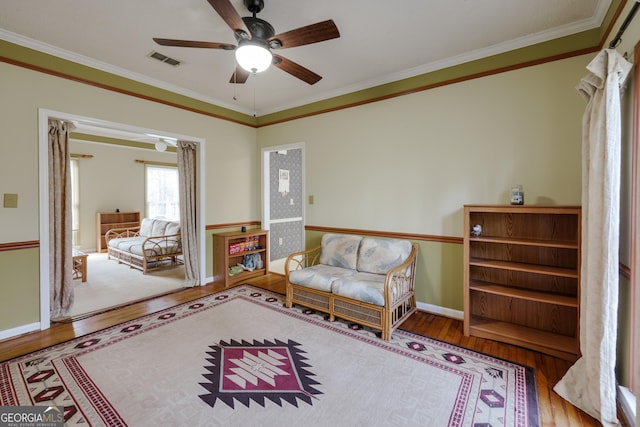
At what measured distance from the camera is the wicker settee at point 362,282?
2.64 meters

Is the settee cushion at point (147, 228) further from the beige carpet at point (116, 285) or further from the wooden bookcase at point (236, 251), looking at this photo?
the wooden bookcase at point (236, 251)

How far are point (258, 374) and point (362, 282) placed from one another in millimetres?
1234

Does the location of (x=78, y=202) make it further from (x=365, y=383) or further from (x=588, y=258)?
(x=588, y=258)

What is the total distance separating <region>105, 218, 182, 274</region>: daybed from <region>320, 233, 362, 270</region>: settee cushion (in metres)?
3.02

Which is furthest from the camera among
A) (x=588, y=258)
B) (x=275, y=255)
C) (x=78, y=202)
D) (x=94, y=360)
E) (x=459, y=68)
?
(x=78, y=202)

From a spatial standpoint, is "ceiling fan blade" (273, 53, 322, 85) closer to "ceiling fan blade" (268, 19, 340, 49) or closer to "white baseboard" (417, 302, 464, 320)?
"ceiling fan blade" (268, 19, 340, 49)

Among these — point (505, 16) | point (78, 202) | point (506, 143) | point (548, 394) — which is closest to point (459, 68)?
point (505, 16)

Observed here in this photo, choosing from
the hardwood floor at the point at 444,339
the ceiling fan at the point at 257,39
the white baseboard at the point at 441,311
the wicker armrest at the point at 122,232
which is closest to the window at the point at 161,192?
the wicker armrest at the point at 122,232

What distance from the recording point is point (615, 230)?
163cm

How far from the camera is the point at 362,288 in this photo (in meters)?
2.72

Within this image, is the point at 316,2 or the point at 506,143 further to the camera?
the point at 506,143

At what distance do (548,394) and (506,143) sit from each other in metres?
2.05

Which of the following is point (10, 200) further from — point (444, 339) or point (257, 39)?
point (444, 339)

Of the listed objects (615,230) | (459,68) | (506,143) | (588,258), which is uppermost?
(459,68)
